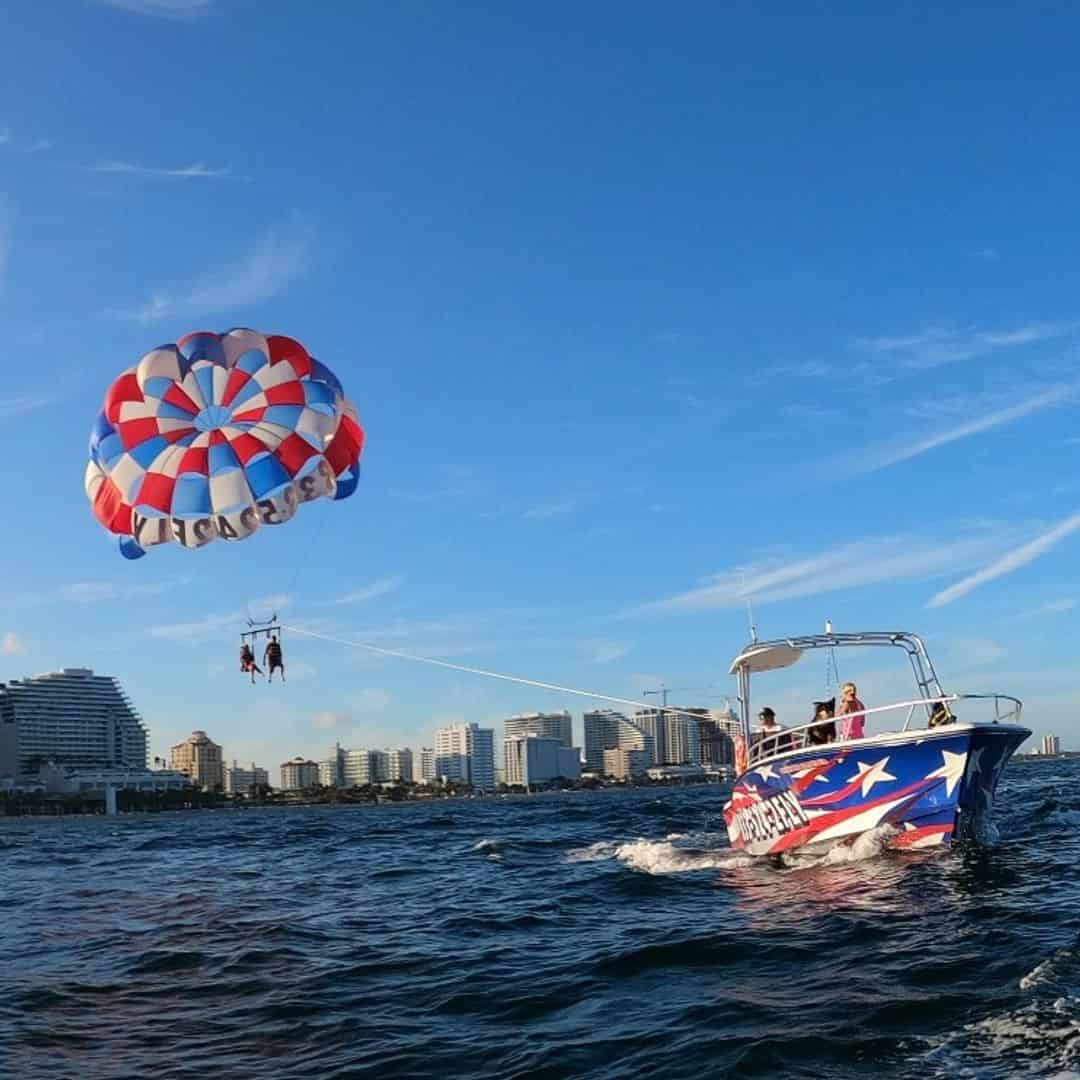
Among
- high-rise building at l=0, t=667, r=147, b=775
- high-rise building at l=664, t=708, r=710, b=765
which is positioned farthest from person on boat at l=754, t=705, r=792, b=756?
high-rise building at l=0, t=667, r=147, b=775

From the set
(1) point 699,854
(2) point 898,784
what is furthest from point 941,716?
(1) point 699,854

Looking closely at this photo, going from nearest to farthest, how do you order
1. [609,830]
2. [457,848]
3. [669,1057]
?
1. [669,1057]
2. [457,848]
3. [609,830]

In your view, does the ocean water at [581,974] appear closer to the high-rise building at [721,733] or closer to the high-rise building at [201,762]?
the high-rise building at [721,733]

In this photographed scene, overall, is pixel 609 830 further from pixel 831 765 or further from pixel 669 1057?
pixel 669 1057

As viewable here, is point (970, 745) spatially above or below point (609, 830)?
above

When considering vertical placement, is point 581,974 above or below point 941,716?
below

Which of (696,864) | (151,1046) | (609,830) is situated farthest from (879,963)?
(609,830)

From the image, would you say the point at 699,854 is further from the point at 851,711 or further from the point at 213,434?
the point at 213,434

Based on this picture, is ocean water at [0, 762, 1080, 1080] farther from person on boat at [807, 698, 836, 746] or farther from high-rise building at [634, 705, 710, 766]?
high-rise building at [634, 705, 710, 766]
